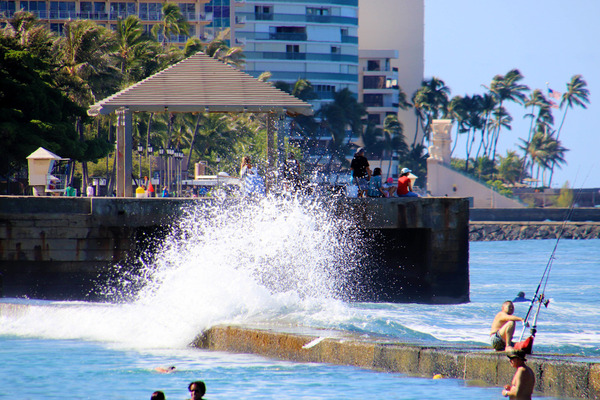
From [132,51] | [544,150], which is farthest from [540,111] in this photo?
Answer: [132,51]

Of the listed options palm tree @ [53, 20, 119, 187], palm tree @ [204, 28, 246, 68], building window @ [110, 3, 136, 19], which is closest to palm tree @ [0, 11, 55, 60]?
palm tree @ [53, 20, 119, 187]

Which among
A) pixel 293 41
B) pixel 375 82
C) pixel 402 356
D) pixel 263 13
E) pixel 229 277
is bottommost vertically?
pixel 402 356

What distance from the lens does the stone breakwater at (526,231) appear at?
249ft

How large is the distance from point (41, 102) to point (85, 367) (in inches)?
964

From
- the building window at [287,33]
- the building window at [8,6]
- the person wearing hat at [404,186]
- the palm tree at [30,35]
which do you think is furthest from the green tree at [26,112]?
the building window at [287,33]

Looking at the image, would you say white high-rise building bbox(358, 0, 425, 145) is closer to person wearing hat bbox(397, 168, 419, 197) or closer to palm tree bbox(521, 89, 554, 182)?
palm tree bbox(521, 89, 554, 182)

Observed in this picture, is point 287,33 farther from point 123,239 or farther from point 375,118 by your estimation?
point 123,239

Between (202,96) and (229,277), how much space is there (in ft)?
21.2

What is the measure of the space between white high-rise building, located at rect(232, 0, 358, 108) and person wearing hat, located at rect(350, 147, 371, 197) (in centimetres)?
7759

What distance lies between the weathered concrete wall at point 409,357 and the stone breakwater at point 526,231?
65001mm

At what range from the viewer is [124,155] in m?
22.1

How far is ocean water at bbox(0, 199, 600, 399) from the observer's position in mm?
11375

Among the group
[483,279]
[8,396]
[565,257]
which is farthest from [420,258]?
[565,257]

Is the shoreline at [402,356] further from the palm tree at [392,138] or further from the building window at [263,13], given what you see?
the palm tree at [392,138]
